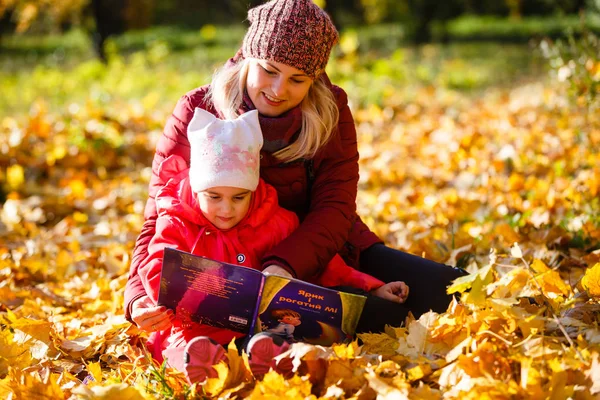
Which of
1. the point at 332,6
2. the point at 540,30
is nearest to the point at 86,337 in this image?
the point at 332,6

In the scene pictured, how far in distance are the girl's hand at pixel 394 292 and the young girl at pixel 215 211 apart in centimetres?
42

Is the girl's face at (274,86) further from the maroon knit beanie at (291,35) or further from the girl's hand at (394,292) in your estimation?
the girl's hand at (394,292)

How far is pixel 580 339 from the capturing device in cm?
206

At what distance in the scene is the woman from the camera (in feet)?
8.70

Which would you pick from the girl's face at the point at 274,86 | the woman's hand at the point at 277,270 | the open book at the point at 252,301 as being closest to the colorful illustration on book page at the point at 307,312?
the open book at the point at 252,301

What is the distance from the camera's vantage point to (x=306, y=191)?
2.93 metres

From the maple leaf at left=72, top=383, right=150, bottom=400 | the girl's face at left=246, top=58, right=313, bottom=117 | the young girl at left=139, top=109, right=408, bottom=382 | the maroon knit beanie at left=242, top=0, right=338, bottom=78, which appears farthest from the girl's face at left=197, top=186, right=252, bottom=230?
the maple leaf at left=72, top=383, right=150, bottom=400

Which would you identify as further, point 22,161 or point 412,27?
point 412,27

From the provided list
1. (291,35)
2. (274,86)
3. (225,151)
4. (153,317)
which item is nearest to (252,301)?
(153,317)

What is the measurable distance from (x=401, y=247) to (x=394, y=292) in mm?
1103

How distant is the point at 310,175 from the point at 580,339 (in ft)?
4.04

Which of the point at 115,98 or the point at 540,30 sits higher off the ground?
the point at 540,30

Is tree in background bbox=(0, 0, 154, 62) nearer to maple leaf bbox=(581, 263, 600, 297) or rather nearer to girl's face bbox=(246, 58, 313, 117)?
girl's face bbox=(246, 58, 313, 117)

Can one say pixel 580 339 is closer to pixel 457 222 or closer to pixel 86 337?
pixel 86 337
